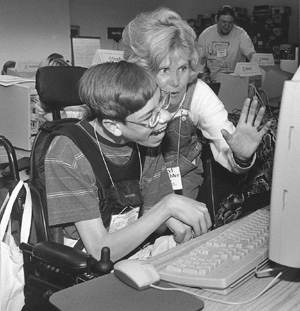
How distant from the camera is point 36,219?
126cm

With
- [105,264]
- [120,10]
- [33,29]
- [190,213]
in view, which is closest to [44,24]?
[33,29]

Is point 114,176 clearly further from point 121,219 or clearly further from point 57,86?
point 57,86

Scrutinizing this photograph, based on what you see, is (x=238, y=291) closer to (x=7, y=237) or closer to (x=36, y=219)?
(x=36, y=219)

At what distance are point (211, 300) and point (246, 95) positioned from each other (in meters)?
2.93

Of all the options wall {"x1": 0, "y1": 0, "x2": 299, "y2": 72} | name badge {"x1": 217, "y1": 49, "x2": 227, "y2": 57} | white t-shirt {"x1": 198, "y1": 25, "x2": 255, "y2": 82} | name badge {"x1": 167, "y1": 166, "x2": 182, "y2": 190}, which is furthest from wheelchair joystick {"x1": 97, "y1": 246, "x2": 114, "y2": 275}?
wall {"x1": 0, "y1": 0, "x2": 299, "y2": 72}

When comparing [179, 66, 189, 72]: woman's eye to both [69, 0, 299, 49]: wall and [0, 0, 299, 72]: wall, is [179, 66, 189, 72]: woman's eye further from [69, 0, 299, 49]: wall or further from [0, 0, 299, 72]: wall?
[69, 0, 299, 49]: wall

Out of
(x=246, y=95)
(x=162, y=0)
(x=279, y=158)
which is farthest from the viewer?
(x=162, y=0)

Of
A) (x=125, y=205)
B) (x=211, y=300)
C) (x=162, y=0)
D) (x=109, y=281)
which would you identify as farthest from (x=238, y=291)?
(x=162, y=0)

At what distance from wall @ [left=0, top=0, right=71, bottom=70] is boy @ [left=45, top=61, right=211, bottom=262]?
16.7ft

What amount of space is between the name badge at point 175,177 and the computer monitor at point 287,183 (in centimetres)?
83

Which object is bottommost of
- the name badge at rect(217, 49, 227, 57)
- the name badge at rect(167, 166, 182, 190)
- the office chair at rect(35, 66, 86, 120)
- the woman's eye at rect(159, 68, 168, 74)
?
the name badge at rect(167, 166, 182, 190)

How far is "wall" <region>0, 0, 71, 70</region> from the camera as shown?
5.91m

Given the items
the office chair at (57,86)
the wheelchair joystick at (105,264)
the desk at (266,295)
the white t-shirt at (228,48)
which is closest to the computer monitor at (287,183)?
the desk at (266,295)

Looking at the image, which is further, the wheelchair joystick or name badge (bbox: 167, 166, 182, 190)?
name badge (bbox: 167, 166, 182, 190)
